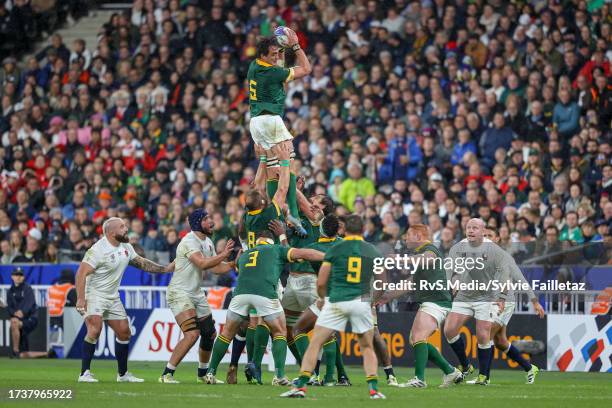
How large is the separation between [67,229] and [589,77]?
1122cm

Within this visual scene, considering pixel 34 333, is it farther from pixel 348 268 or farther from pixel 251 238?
pixel 348 268

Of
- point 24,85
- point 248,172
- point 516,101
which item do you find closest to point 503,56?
point 516,101

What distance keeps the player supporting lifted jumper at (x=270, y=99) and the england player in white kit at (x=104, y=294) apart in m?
2.29

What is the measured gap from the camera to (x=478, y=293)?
16047 mm

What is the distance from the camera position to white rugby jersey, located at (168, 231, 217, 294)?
16.4 meters

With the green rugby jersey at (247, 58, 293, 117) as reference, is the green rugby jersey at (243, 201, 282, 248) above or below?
below

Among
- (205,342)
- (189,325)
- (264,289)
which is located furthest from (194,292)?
(264,289)

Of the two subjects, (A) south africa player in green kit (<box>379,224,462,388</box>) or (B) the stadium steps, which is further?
(B) the stadium steps

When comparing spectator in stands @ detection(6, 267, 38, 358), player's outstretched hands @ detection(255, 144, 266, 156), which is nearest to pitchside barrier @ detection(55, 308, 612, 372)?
spectator in stands @ detection(6, 267, 38, 358)

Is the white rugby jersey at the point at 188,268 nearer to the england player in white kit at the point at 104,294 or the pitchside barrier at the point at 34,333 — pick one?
the england player in white kit at the point at 104,294

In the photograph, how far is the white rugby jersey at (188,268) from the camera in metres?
16.4

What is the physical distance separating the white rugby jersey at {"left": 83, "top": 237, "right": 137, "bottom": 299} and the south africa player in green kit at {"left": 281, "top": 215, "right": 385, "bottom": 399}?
13.5ft

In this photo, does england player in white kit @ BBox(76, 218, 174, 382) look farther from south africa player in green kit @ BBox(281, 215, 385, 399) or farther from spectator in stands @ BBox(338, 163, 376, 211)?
spectator in stands @ BBox(338, 163, 376, 211)

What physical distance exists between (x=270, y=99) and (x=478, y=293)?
3.68 m
